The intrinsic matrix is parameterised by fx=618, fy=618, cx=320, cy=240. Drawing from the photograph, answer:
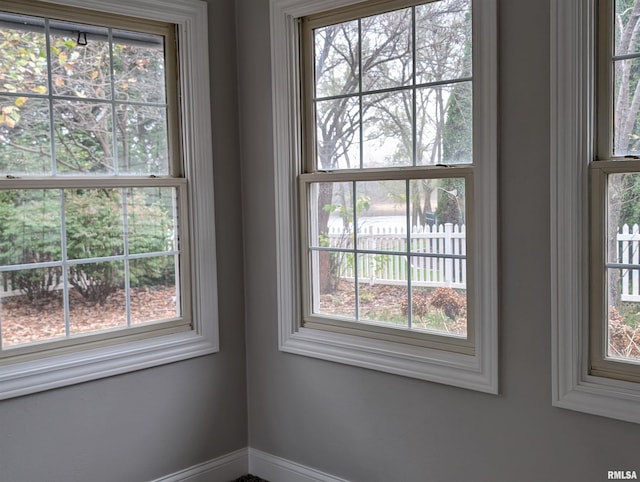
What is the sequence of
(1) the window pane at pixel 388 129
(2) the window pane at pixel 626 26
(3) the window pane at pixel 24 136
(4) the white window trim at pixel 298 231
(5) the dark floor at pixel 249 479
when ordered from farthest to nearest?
(5) the dark floor at pixel 249 479
(1) the window pane at pixel 388 129
(3) the window pane at pixel 24 136
(4) the white window trim at pixel 298 231
(2) the window pane at pixel 626 26

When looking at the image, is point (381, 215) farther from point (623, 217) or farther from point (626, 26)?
point (626, 26)

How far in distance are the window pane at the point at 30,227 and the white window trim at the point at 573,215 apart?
2061 mm

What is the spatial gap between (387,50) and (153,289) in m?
1.60

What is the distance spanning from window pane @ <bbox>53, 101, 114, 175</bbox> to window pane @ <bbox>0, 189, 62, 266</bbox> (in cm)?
17

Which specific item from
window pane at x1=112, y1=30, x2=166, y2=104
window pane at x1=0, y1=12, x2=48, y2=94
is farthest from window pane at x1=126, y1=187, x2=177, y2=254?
window pane at x1=0, y1=12, x2=48, y2=94

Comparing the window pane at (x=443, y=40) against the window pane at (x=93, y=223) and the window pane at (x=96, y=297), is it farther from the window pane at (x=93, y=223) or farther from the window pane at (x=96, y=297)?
the window pane at (x=96, y=297)

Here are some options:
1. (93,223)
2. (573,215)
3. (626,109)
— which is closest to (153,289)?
(93,223)

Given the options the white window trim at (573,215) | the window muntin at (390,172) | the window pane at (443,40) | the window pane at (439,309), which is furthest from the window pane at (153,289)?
the white window trim at (573,215)

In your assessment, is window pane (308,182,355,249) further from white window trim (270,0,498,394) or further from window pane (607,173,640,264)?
window pane (607,173,640,264)

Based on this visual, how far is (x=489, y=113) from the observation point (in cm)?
234

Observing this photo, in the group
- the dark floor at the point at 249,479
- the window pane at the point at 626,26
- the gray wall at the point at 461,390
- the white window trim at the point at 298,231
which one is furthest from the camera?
the dark floor at the point at 249,479

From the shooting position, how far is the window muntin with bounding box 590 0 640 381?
2084mm

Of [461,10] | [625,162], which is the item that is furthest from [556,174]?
[461,10]

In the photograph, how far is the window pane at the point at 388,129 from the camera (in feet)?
8.85
